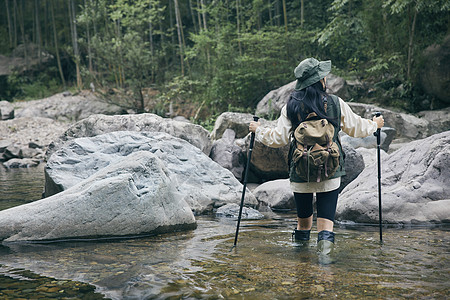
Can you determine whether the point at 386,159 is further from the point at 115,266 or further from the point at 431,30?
the point at 431,30

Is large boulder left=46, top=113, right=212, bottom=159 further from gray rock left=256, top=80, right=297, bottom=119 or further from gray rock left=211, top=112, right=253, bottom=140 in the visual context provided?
gray rock left=256, top=80, right=297, bottom=119

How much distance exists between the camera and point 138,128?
30.6 feet

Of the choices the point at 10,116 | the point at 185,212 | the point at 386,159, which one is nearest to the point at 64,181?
the point at 185,212

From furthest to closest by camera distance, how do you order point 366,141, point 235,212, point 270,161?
point 366,141 < point 270,161 < point 235,212

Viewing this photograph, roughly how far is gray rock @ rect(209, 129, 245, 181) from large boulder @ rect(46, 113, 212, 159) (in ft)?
0.64

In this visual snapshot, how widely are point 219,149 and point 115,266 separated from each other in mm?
5769

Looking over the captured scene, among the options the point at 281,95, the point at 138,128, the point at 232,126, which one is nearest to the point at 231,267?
the point at 138,128

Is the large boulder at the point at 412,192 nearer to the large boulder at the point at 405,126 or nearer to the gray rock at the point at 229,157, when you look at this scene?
the gray rock at the point at 229,157

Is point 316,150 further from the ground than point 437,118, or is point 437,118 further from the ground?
point 437,118

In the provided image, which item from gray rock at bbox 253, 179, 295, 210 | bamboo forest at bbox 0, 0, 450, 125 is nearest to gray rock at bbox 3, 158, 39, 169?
bamboo forest at bbox 0, 0, 450, 125

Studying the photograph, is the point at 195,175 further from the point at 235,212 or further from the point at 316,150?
the point at 316,150

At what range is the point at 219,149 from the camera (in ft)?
31.0

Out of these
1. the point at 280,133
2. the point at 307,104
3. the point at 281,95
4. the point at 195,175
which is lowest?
the point at 195,175

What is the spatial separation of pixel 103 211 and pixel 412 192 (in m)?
3.71
